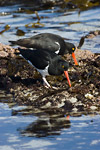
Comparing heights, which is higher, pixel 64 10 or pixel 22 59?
pixel 64 10

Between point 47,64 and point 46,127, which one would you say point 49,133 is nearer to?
point 46,127

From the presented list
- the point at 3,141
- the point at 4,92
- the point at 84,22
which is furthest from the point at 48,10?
the point at 3,141

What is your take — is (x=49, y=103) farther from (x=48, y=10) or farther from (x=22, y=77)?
(x=48, y=10)

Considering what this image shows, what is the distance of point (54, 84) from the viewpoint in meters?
7.97

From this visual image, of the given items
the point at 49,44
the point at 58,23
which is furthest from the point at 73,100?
the point at 58,23

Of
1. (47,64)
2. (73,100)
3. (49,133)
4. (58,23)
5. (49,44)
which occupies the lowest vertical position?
(49,133)

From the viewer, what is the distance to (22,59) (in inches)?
345

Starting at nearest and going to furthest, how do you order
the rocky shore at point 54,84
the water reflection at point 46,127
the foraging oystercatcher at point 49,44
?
the water reflection at point 46,127
the rocky shore at point 54,84
the foraging oystercatcher at point 49,44

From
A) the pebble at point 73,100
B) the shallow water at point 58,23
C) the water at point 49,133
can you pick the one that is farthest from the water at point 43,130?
the shallow water at point 58,23

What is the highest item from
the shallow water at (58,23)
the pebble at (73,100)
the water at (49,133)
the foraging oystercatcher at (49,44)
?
the shallow water at (58,23)

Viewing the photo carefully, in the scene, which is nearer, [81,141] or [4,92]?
[81,141]

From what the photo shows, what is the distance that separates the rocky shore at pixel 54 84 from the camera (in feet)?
22.5

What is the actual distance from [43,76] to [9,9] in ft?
29.7

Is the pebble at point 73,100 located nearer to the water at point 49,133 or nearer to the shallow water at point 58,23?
the water at point 49,133
